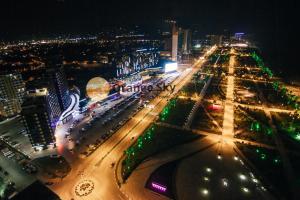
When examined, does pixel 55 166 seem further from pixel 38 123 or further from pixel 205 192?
pixel 205 192

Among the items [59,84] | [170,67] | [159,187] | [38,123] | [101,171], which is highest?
[59,84]

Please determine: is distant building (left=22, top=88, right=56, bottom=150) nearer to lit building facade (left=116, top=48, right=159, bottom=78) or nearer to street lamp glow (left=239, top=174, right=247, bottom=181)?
street lamp glow (left=239, top=174, right=247, bottom=181)

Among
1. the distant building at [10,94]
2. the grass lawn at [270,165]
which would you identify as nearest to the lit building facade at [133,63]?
the distant building at [10,94]

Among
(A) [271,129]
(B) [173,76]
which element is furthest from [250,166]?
(B) [173,76]

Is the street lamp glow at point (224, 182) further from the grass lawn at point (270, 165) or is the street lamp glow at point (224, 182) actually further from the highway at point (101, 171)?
the highway at point (101, 171)

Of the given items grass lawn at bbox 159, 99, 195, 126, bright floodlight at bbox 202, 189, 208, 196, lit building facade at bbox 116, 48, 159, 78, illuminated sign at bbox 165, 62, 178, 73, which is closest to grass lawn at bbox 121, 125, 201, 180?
grass lawn at bbox 159, 99, 195, 126

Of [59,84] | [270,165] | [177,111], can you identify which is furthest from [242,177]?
[59,84]

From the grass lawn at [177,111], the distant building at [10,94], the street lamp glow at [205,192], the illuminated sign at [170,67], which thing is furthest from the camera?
the illuminated sign at [170,67]

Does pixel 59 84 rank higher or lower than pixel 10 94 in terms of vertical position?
higher
